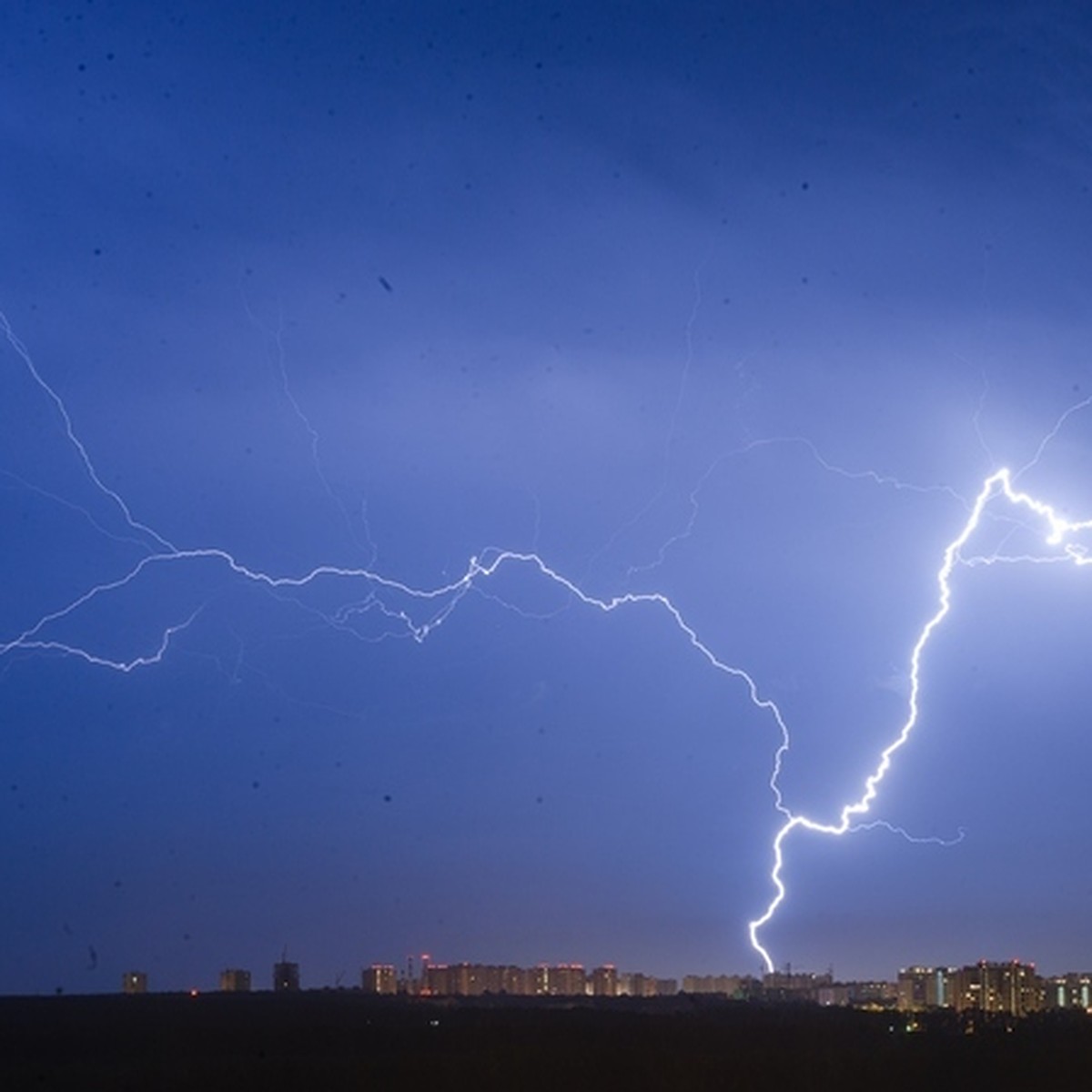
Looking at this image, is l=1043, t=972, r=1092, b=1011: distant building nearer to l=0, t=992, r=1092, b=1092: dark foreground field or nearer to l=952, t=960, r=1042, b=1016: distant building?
l=952, t=960, r=1042, b=1016: distant building

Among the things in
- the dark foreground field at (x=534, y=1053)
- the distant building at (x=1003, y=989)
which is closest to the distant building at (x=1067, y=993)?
the distant building at (x=1003, y=989)

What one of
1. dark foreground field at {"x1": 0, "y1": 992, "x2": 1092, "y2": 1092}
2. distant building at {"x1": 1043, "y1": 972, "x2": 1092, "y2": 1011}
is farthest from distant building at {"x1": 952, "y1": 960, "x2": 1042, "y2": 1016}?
dark foreground field at {"x1": 0, "y1": 992, "x2": 1092, "y2": 1092}

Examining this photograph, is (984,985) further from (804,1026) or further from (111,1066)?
(111,1066)

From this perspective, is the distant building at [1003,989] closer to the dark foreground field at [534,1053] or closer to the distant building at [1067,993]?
the distant building at [1067,993]

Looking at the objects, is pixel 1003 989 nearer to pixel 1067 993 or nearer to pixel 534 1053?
pixel 1067 993

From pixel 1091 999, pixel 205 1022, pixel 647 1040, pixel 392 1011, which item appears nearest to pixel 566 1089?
pixel 647 1040

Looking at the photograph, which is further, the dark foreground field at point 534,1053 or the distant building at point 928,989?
the distant building at point 928,989

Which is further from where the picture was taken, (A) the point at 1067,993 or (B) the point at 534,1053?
(A) the point at 1067,993

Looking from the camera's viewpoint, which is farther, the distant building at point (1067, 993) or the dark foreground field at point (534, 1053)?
the distant building at point (1067, 993)

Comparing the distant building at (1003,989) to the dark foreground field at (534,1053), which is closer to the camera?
the dark foreground field at (534,1053)

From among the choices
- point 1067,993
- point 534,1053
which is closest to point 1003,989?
point 1067,993
